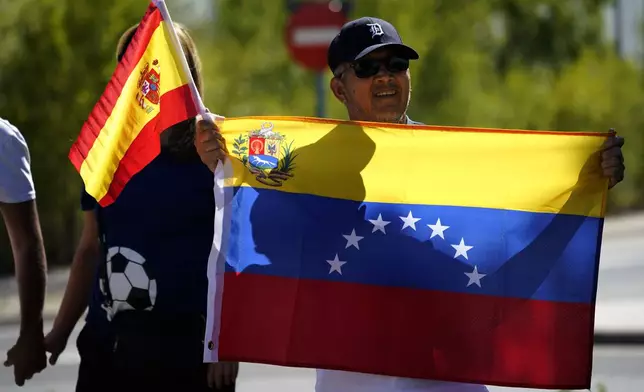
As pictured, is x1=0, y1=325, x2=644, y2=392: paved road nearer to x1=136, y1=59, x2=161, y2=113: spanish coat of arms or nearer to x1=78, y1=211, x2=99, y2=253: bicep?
x1=78, y1=211, x2=99, y2=253: bicep

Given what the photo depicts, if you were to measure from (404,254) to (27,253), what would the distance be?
118cm

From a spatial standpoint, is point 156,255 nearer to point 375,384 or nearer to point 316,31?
point 375,384

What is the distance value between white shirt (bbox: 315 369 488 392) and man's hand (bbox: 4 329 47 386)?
0.99 metres

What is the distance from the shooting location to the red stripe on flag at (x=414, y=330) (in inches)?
174

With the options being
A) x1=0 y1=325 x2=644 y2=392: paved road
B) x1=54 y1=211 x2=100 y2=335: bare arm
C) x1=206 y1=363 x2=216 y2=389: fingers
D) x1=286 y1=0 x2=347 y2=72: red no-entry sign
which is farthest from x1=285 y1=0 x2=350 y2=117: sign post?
x1=206 y1=363 x2=216 y2=389: fingers

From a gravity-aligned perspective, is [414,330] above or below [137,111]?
below

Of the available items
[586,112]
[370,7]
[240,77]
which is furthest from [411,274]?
[586,112]

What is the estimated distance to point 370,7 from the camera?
22.2 meters

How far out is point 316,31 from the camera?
55.1 feet

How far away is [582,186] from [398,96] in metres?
0.69

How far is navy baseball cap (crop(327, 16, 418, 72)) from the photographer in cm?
440

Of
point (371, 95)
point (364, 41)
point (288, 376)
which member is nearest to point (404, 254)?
point (371, 95)

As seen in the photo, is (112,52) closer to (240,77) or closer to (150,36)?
(240,77)

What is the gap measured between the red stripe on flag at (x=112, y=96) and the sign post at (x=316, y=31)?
11259mm
